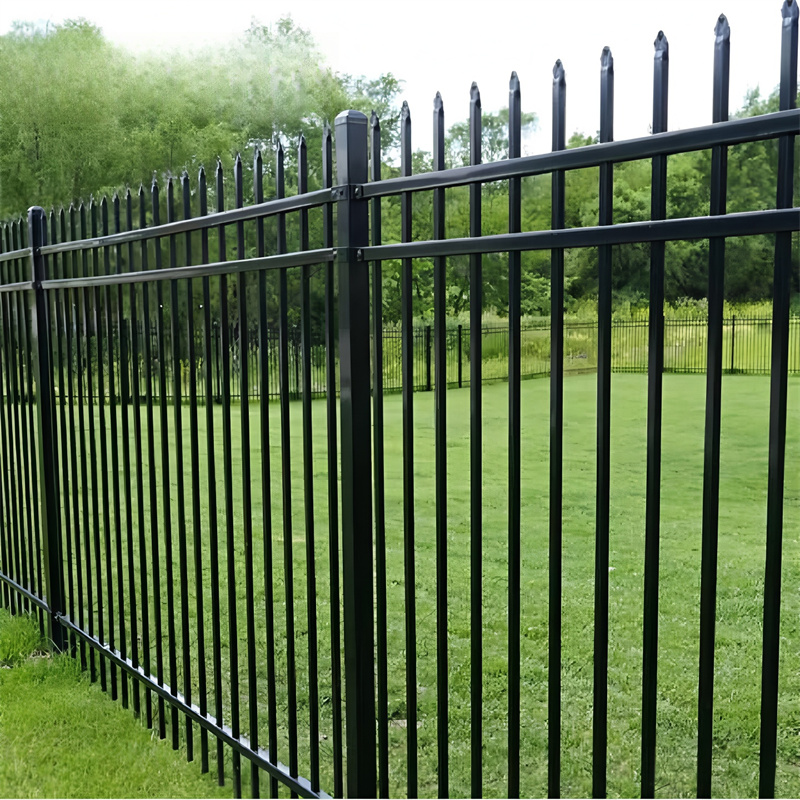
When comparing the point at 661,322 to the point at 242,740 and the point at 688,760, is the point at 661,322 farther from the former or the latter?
the point at 688,760

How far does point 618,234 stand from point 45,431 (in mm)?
4212

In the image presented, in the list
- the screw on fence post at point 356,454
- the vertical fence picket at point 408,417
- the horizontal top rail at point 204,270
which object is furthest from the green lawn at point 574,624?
the vertical fence picket at point 408,417

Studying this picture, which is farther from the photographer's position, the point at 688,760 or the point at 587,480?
the point at 587,480

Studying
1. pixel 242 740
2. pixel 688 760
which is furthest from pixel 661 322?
pixel 688 760

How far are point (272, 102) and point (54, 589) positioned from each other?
33.6m

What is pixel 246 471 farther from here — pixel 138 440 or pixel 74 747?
pixel 74 747

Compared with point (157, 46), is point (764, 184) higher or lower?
lower

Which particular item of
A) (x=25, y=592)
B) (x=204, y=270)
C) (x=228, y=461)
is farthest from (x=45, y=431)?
(x=204, y=270)

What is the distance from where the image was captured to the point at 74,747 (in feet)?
13.1

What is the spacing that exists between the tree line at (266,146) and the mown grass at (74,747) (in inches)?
790

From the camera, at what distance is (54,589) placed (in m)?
5.23

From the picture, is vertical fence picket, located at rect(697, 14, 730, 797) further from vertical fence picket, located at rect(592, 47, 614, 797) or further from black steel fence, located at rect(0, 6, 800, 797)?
vertical fence picket, located at rect(592, 47, 614, 797)

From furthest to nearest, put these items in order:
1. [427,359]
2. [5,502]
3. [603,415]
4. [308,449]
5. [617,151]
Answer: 1. [427,359]
2. [5,502]
3. [308,449]
4. [603,415]
5. [617,151]

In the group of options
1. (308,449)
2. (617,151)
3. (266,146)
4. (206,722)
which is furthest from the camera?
(266,146)
